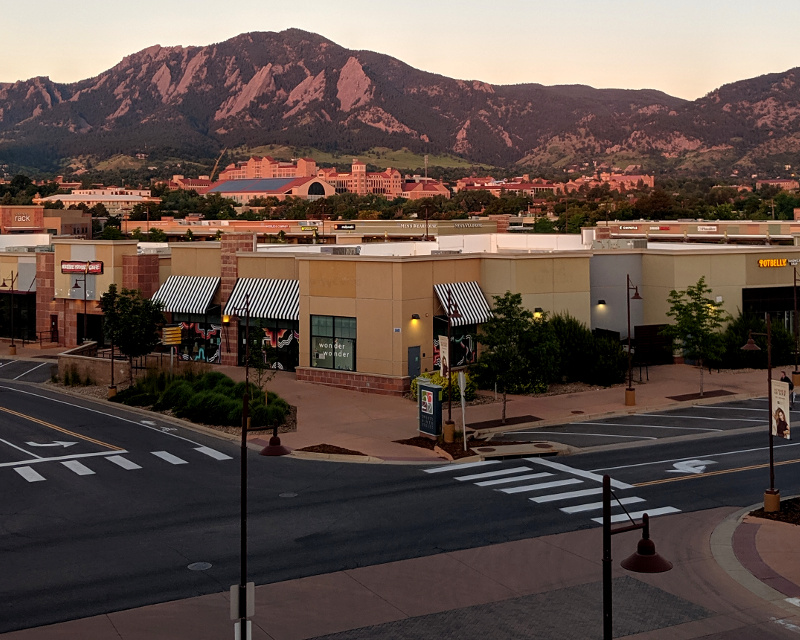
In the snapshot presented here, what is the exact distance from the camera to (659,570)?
1880cm

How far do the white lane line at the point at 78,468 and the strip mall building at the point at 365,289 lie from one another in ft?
32.9

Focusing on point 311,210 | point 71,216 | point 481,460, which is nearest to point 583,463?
point 481,460

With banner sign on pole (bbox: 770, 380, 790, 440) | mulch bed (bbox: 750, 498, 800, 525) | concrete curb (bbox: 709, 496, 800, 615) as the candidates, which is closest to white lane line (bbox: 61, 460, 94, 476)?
concrete curb (bbox: 709, 496, 800, 615)

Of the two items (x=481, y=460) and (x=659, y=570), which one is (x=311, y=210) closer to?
(x=481, y=460)

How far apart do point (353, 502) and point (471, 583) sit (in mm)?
6814

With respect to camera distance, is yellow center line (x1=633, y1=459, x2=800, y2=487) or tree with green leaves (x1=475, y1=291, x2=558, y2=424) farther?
tree with green leaves (x1=475, y1=291, x2=558, y2=424)

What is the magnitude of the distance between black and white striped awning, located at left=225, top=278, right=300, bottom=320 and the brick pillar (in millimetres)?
652

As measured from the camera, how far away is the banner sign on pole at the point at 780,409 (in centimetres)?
2492

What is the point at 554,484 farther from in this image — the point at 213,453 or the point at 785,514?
the point at 213,453

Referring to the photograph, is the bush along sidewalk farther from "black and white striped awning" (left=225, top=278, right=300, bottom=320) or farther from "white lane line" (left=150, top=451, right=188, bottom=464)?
"black and white striped awning" (left=225, top=278, right=300, bottom=320)

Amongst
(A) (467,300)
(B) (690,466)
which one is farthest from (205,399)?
(B) (690,466)

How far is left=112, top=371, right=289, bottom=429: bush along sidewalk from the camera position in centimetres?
3788

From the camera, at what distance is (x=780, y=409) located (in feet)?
82.9

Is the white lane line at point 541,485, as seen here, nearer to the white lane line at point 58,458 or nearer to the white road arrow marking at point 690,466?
the white road arrow marking at point 690,466
